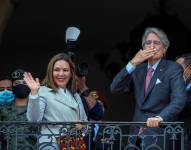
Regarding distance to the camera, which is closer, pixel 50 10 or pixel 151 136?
pixel 151 136

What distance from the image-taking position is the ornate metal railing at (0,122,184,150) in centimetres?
650

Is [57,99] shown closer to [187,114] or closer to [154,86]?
[154,86]

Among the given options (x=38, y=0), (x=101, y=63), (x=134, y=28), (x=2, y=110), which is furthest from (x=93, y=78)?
(x=2, y=110)

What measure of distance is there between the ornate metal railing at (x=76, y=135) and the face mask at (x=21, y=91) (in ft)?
1.26

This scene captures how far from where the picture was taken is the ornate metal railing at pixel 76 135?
21.3ft

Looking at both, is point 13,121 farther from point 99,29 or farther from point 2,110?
point 99,29

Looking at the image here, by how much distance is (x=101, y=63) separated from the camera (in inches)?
506

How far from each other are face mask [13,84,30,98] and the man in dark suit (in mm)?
879

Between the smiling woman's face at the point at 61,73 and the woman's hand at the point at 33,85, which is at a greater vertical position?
the smiling woman's face at the point at 61,73

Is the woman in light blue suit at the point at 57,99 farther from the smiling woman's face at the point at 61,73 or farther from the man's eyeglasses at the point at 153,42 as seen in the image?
the man's eyeglasses at the point at 153,42

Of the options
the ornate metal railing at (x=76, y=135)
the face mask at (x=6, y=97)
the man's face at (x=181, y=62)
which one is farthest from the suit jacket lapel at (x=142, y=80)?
the face mask at (x=6, y=97)

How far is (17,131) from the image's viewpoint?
21.8ft

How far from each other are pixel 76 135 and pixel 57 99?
1.19 ft

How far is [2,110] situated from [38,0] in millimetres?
4777
